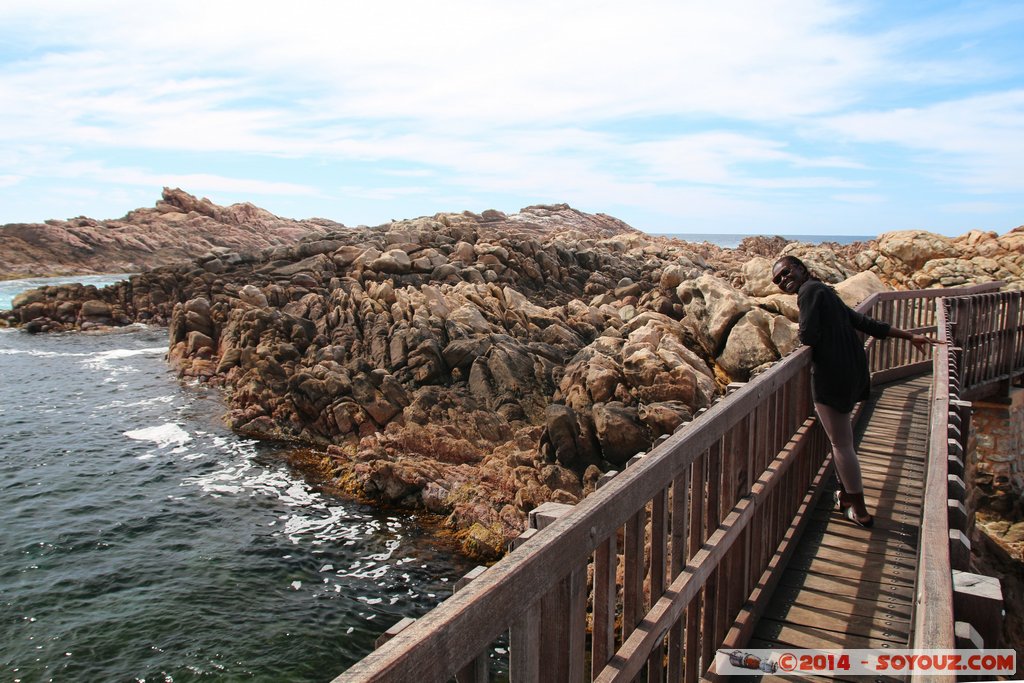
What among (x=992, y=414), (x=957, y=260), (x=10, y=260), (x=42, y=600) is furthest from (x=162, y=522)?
(x=10, y=260)

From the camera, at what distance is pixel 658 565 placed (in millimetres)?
3949

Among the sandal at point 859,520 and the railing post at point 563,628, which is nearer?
the railing post at point 563,628

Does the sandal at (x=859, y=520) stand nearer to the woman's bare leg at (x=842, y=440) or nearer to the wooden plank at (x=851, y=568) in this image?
the woman's bare leg at (x=842, y=440)

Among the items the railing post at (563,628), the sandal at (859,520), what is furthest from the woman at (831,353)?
the railing post at (563,628)

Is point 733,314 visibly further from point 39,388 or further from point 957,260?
point 39,388

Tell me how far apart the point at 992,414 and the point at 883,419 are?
7.07m

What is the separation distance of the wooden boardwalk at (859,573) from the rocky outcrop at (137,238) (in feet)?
235

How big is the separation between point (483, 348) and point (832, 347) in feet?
51.1

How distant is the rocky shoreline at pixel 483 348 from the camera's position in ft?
50.5

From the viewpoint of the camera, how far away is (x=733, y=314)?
2059cm

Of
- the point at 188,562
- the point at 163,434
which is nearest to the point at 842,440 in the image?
the point at 188,562

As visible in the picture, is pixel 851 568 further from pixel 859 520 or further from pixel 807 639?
pixel 807 639

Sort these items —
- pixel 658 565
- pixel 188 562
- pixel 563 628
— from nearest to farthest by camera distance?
pixel 563 628 < pixel 658 565 < pixel 188 562

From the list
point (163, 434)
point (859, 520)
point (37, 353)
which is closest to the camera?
point (859, 520)
